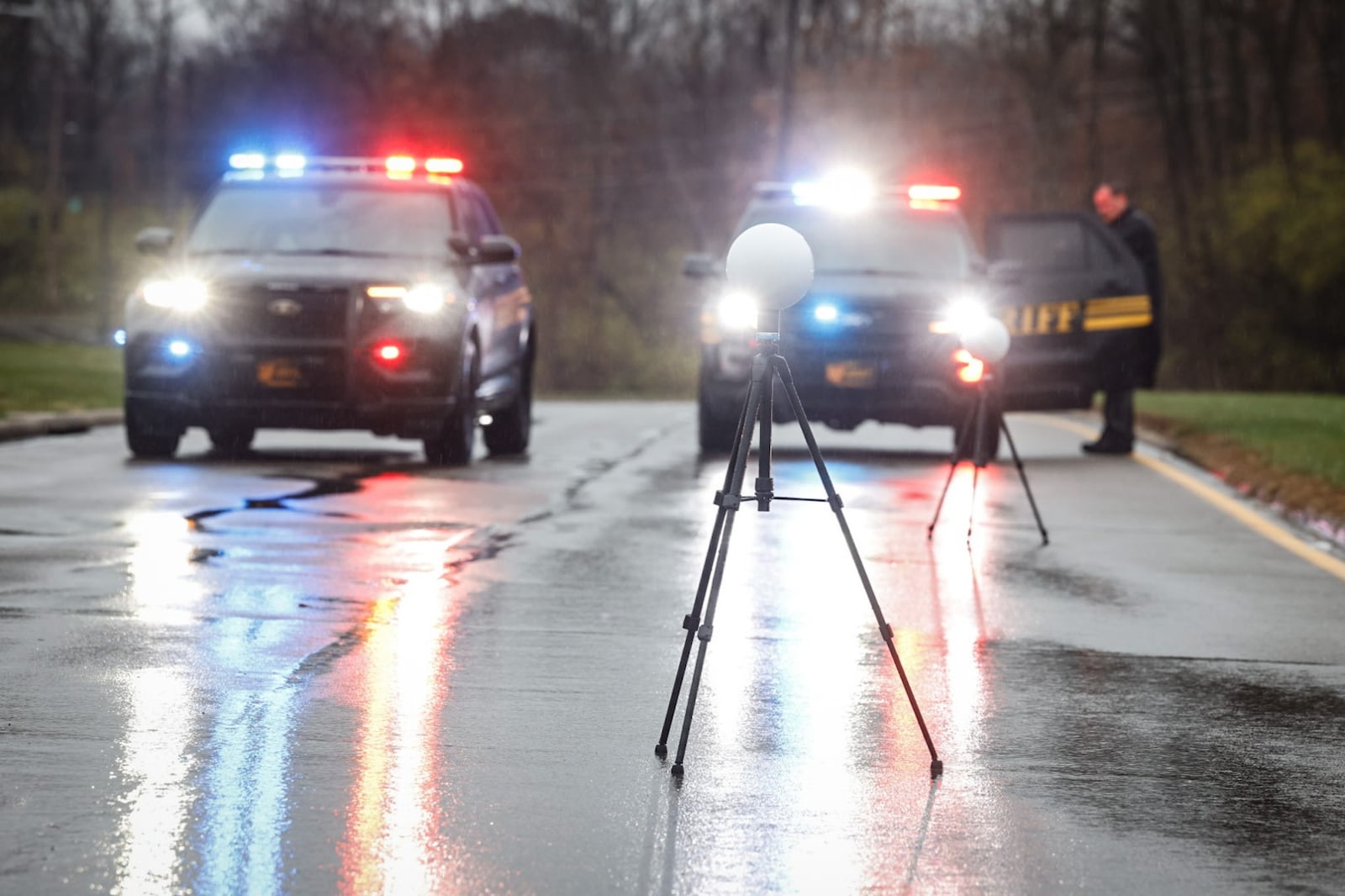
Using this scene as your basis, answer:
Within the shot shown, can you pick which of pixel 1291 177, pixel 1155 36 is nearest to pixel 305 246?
pixel 1291 177

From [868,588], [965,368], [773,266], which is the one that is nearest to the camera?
[868,588]

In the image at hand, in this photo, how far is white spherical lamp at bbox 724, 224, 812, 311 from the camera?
276 inches

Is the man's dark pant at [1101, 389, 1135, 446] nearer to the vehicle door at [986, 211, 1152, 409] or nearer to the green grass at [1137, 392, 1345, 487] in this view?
the vehicle door at [986, 211, 1152, 409]

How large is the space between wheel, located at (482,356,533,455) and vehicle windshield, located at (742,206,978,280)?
2329mm

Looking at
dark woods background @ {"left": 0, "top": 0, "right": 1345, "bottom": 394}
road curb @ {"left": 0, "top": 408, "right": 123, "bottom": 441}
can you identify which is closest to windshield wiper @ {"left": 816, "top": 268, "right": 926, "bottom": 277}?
road curb @ {"left": 0, "top": 408, "right": 123, "bottom": 441}

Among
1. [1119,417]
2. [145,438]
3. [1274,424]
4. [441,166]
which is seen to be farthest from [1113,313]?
[145,438]

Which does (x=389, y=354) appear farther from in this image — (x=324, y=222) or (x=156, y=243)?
(x=156, y=243)

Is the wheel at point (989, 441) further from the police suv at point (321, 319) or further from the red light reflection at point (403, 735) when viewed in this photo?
the red light reflection at point (403, 735)

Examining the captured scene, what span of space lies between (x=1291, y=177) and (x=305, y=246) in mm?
38720

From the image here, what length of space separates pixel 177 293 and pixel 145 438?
1185mm

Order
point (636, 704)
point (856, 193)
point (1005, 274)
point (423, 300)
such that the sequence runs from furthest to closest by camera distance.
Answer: point (856, 193) → point (1005, 274) → point (423, 300) → point (636, 704)

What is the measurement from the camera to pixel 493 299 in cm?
1894

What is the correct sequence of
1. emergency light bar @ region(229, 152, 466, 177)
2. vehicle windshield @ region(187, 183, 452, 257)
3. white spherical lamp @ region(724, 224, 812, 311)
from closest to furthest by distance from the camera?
white spherical lamp @ region(724, 224, 812, 311)
vehicle windshield @ region(187, 183, 452, 257)
emergency light bar @ region(229, 152, 466, 177)

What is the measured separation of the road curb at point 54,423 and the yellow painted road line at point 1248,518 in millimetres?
9061
